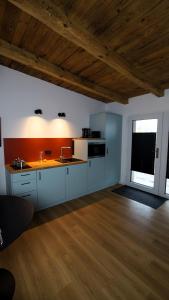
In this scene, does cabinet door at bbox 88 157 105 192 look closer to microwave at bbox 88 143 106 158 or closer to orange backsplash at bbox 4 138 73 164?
microwave at bbox 88 143 106 158

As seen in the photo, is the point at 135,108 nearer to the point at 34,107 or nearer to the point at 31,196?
the point at 34,107

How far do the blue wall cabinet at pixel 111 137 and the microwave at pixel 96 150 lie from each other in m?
0.16

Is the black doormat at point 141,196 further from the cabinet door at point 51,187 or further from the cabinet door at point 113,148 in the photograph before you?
the cabinet door at point 51,187

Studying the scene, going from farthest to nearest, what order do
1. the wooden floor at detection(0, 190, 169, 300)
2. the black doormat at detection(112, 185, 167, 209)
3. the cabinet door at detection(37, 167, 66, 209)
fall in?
the black doormat at detection(112, 185, 167, 209)
the cabinet door at detection(37, 167, 66, 209)
the wooden floor at detection(0, 190, 169, 300)

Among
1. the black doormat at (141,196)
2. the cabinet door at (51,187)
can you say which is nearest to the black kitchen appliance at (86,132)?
the cabinet door at (51,187)

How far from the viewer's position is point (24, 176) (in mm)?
2619

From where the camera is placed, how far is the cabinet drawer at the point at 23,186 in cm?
254

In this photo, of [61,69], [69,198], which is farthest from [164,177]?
[61,69]

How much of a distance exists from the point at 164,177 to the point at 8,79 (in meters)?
3.93

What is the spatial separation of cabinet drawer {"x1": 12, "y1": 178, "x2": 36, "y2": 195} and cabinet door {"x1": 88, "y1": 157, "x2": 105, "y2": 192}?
1.42 meters

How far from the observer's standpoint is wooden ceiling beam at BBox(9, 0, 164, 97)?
148 cm

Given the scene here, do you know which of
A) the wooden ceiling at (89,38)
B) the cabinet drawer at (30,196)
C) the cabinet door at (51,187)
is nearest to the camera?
the wooden ceiling at (89,38)

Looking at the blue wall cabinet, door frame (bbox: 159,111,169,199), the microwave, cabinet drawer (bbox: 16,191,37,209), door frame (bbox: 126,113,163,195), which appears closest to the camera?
cabinet drawer (bbox: 16,191,37,209)

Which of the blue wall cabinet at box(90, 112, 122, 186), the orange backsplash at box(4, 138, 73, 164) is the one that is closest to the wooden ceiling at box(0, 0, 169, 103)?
the blue wall cabinet at box(90, 112, 122, 186)
